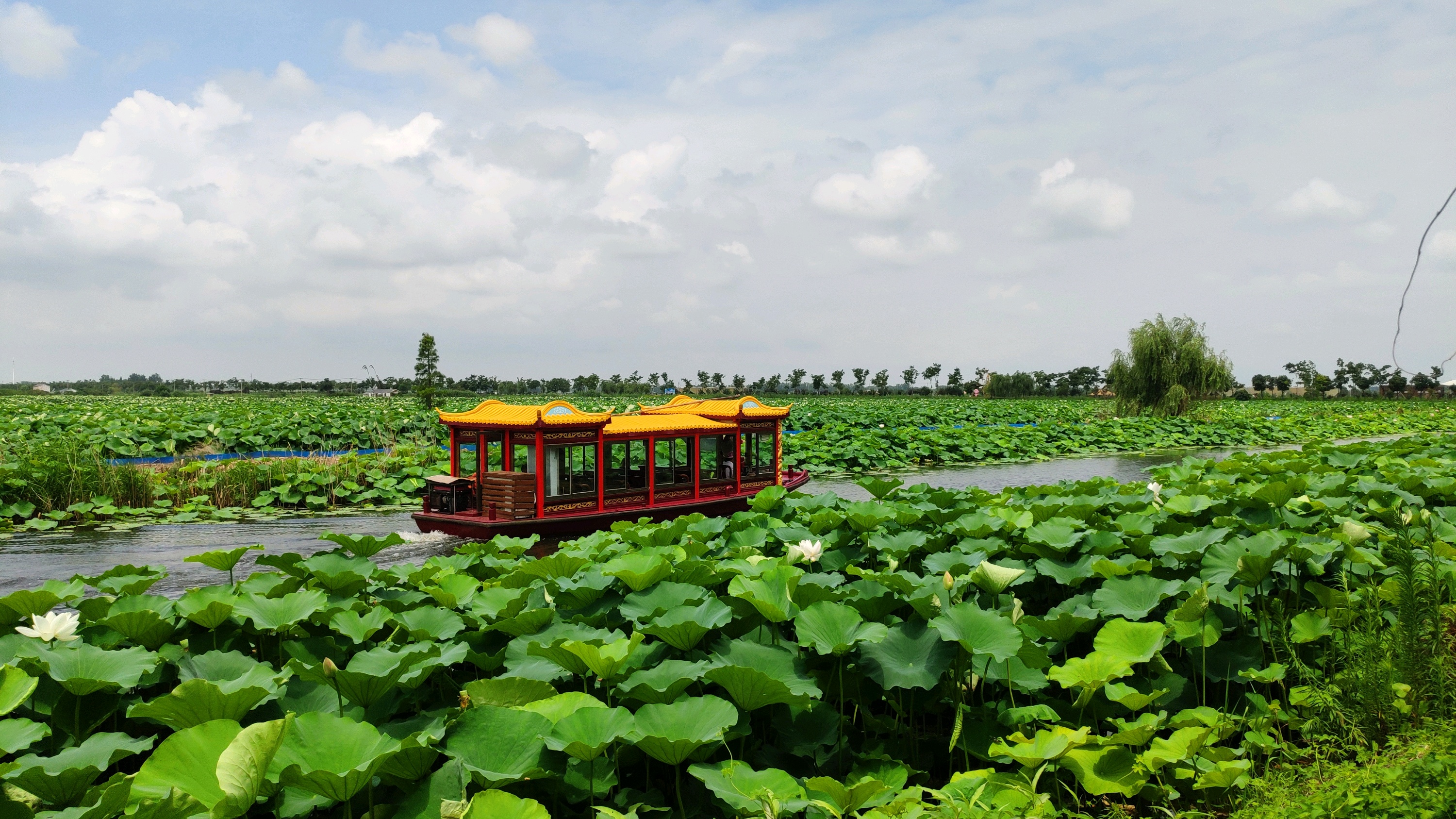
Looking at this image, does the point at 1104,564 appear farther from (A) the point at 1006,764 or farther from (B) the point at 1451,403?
(B) the point at 1451,403

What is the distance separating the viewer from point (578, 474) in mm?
11461

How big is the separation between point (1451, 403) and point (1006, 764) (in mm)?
60146

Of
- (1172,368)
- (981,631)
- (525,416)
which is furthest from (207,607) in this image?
(1172,368)

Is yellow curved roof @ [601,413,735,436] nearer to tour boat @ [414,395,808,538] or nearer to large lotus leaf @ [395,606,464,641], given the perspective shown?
tour boat @ [414,395,808,538]

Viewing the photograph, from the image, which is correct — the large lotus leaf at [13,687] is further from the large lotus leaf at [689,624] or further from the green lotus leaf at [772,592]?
the green lotus leaf at [772,592]

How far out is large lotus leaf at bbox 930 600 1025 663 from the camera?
2.62 meters

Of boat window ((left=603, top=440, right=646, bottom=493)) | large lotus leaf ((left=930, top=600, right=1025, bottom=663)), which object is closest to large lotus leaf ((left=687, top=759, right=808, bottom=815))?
large lotus leaf ((left=930, top=600, right=1025, bottom=663))

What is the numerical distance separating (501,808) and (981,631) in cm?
158

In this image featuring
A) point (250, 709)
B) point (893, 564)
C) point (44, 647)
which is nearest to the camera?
point (250, 709)

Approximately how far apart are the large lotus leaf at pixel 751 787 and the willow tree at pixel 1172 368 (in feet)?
110

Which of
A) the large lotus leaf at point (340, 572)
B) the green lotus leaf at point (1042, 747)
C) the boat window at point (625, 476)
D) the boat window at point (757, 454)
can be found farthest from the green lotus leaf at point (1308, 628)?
the boat window at point (757, 454)

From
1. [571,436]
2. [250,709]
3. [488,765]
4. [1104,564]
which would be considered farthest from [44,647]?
[571,436]

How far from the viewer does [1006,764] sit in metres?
2.84

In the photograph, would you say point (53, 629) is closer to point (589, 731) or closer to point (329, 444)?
point (589, 731)
